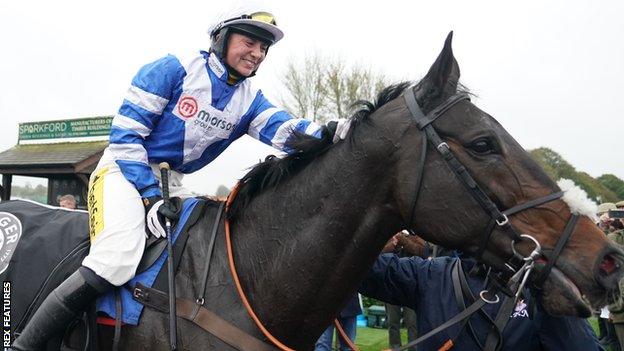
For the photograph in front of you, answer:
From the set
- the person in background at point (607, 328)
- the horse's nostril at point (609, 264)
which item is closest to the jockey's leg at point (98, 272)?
the horse's nostril at point (609, 264)

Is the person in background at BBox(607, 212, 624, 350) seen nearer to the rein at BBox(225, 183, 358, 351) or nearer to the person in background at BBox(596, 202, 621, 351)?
the person in background at BBox(596, 202, 621, 351)

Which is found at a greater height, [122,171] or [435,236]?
[435,236]

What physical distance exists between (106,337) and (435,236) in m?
1.52

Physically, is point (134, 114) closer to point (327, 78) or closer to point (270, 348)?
point (270, 348)

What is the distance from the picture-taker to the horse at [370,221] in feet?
6.61

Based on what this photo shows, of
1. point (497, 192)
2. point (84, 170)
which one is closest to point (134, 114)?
point (497, 192)

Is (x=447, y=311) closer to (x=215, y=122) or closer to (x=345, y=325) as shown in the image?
(x=215, y=122)

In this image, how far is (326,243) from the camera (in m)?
2.30

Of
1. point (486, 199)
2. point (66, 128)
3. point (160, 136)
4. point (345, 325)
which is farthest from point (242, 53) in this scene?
Result: point (66, 128)

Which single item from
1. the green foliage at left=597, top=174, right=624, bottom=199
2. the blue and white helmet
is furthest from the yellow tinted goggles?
the green foliage at left=597, top=174, right=624, bottom=199

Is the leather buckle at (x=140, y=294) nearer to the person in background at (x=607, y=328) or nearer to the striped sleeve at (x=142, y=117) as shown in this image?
the striped sleeve at (x=142, y=117)

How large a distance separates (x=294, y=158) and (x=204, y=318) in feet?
2.73

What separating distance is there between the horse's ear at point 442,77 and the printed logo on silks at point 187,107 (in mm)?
1184

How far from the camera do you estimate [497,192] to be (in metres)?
2.07
